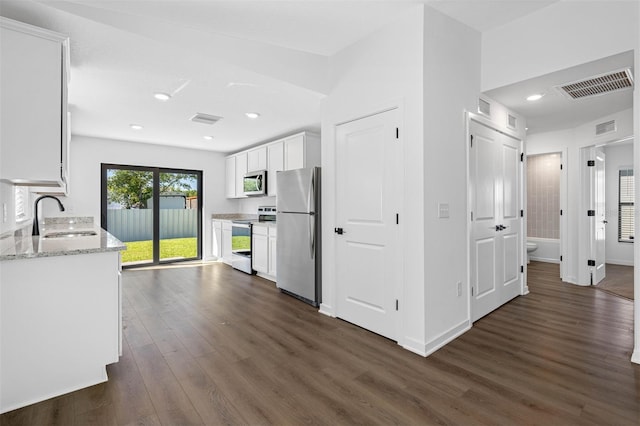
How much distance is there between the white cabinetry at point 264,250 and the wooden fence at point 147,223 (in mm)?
2064

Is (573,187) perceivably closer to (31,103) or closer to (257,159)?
(257,159)

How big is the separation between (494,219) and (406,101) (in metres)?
1.76

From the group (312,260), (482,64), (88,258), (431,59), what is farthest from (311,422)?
(482,64)

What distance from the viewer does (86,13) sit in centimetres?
214

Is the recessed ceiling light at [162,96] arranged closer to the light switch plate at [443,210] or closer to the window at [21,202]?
the window at [21,202]

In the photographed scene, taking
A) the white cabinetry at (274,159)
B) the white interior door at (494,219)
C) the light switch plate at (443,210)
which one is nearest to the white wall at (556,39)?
the white interior door at (494,219)

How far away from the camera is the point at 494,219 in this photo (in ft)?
11.4

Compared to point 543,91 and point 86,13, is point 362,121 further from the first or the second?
point 86,13

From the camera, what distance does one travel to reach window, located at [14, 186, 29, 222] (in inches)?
133

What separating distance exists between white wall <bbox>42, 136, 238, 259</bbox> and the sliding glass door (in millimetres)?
121

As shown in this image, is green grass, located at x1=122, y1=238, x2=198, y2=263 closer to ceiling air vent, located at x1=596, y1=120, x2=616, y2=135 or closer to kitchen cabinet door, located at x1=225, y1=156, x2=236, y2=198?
kitchen cabinet door, located at x1=225, y1=156, x2=236, y2=198

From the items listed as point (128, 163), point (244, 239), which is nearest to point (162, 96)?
point (244, 239)

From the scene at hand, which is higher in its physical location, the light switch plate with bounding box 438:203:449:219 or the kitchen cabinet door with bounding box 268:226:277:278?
the light switch plate with bounding box 438:203:449:219

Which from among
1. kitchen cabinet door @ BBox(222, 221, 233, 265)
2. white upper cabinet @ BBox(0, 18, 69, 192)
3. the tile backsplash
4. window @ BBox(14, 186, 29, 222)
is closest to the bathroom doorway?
the tile backsplash
